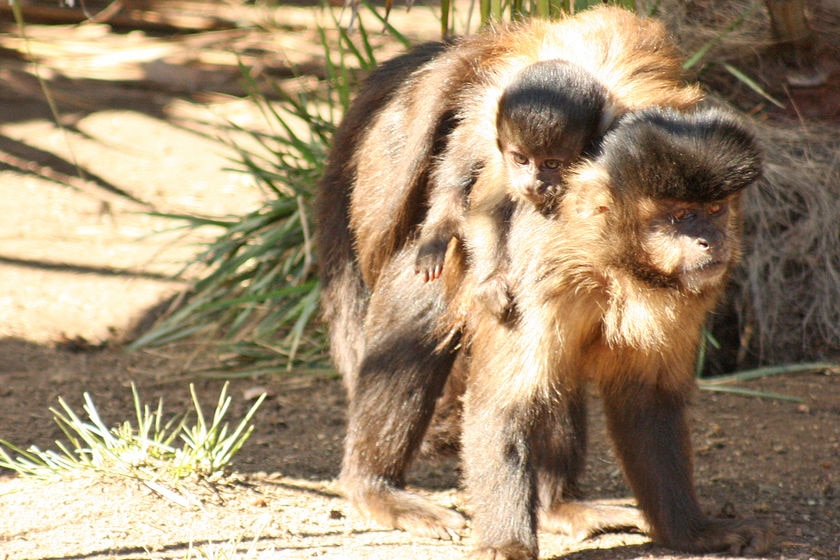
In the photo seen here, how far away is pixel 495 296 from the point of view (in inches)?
121

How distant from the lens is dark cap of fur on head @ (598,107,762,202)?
283 cm

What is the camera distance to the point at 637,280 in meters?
3.01

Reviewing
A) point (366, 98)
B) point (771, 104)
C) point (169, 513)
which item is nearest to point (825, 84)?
point (771, 104)

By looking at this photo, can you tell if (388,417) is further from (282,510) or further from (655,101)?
(655,101)

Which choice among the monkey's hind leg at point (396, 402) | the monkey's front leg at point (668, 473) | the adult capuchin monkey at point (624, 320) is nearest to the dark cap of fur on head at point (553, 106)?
the adult capuchin monkey at point (624, 320)

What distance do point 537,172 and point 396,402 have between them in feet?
3.20

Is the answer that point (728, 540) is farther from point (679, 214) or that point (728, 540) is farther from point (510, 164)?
point (510, 164)

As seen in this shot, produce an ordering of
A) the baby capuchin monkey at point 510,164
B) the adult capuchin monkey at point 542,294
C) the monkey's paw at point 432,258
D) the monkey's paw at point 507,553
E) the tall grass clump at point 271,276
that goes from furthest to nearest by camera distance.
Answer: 1. the tall grass clump at point 271,276
2. the monkey's paw at point 432,258
3. the monkey's paw at point 507,553
4. the baby capuchin monkey at point 510,164
5. the adult capuchin monkey at point 542,294

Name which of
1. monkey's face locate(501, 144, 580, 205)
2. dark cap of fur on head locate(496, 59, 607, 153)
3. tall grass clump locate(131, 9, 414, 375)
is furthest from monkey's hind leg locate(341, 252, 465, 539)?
tall grass clump locate(131, 9, 414, 375)

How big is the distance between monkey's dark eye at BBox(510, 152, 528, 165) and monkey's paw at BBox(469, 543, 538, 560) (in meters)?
1.08

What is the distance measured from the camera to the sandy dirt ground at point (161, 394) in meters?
3.41

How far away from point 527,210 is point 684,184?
0.47 meters

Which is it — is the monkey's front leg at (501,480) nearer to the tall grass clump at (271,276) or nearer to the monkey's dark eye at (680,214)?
the monkey's dark eye at (680,214)

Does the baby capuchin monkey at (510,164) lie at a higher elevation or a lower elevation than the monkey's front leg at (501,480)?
higher
